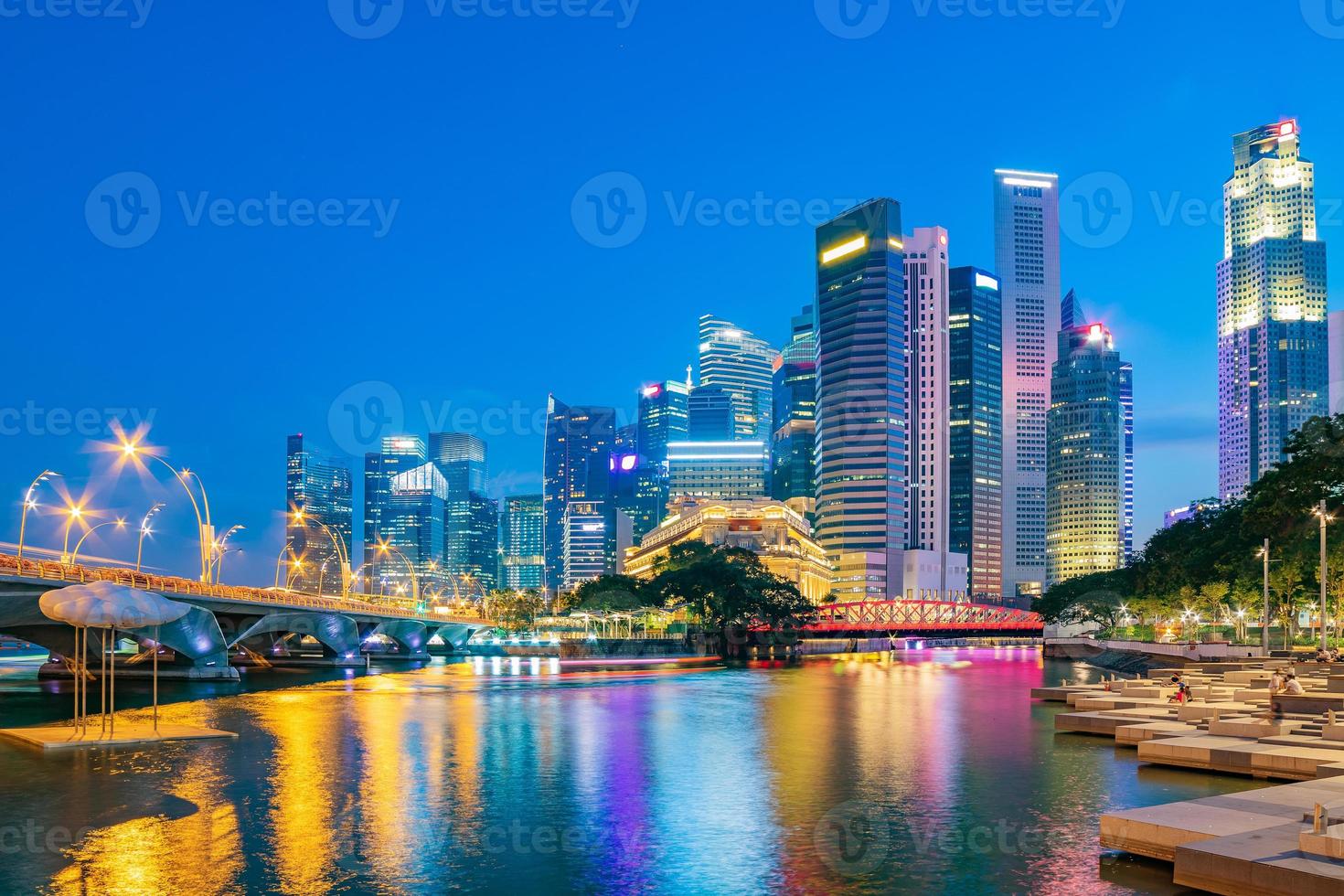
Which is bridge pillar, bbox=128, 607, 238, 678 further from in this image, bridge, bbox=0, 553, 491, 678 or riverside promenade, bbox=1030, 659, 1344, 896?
riverside promenade, bbox=1030, 659, 1344, 896

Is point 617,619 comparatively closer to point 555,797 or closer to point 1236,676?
point 1236,676

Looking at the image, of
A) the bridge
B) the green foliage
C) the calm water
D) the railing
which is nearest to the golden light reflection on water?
the calm water

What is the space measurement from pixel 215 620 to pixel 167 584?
8217 mm

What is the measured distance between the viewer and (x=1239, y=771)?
3288 centimetres

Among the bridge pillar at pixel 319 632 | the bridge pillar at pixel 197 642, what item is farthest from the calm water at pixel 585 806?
the bridge pillar at pixel 319 632

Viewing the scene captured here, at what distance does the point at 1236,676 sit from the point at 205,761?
→ 174ft

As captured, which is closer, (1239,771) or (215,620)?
(1239,771)

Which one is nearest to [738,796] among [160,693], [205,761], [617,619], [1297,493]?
[205,761]

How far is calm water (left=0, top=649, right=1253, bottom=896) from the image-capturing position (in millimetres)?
22344

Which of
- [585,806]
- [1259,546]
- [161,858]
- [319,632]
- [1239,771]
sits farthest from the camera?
[319,632]

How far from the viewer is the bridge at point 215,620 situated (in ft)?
211

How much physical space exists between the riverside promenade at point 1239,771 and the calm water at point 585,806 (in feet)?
3.07

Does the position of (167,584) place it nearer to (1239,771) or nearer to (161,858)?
(161,858)

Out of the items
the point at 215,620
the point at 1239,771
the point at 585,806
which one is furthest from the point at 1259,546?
the point at 585,806
